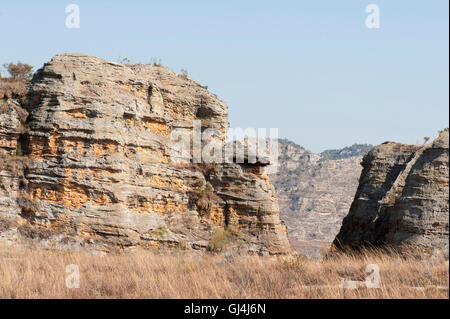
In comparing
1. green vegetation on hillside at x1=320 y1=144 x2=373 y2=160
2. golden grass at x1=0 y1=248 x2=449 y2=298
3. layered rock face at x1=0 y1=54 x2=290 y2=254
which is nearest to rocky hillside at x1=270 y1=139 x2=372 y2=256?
green vegetation on hillside at x1=320 y1=144 x2=373 y2=160

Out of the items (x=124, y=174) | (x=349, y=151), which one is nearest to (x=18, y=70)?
(x=124, y=174)

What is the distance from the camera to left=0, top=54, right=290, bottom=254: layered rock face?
62.7 feet

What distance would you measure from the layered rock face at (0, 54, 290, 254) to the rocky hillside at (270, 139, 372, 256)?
51204 mm

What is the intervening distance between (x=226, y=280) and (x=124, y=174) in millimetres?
11162

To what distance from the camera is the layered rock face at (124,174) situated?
19125 millimetres

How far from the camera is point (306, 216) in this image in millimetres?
88812

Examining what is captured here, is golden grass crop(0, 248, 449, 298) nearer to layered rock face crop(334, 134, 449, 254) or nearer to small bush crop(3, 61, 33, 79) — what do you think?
layered rock face crop(334, 134, 449, 254)

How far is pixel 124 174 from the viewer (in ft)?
A: 65.7

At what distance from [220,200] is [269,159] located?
291 centimetres

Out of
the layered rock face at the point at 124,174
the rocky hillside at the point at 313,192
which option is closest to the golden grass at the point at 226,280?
the layered rock face at the point at 124,174

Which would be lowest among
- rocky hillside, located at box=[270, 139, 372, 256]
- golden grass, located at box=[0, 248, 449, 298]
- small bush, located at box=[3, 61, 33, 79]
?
rocky hillside, located at box=[270, 139, 372, 256]

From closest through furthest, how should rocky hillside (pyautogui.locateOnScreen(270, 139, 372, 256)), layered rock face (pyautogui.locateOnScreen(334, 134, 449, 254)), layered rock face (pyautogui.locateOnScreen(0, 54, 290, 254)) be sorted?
layered rock face (pyautogui.locateOnScreen(334, 134, 449, 254)) < layered rock face (pyautogui.locateOnScreen(0, 54, 290, 254)) < rocky hillside (pyautogui.locateOnScreen(270, 139, 372, 256))

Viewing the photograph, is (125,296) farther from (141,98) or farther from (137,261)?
(141,98)

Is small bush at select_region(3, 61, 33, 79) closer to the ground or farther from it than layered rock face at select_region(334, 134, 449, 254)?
farther from it
